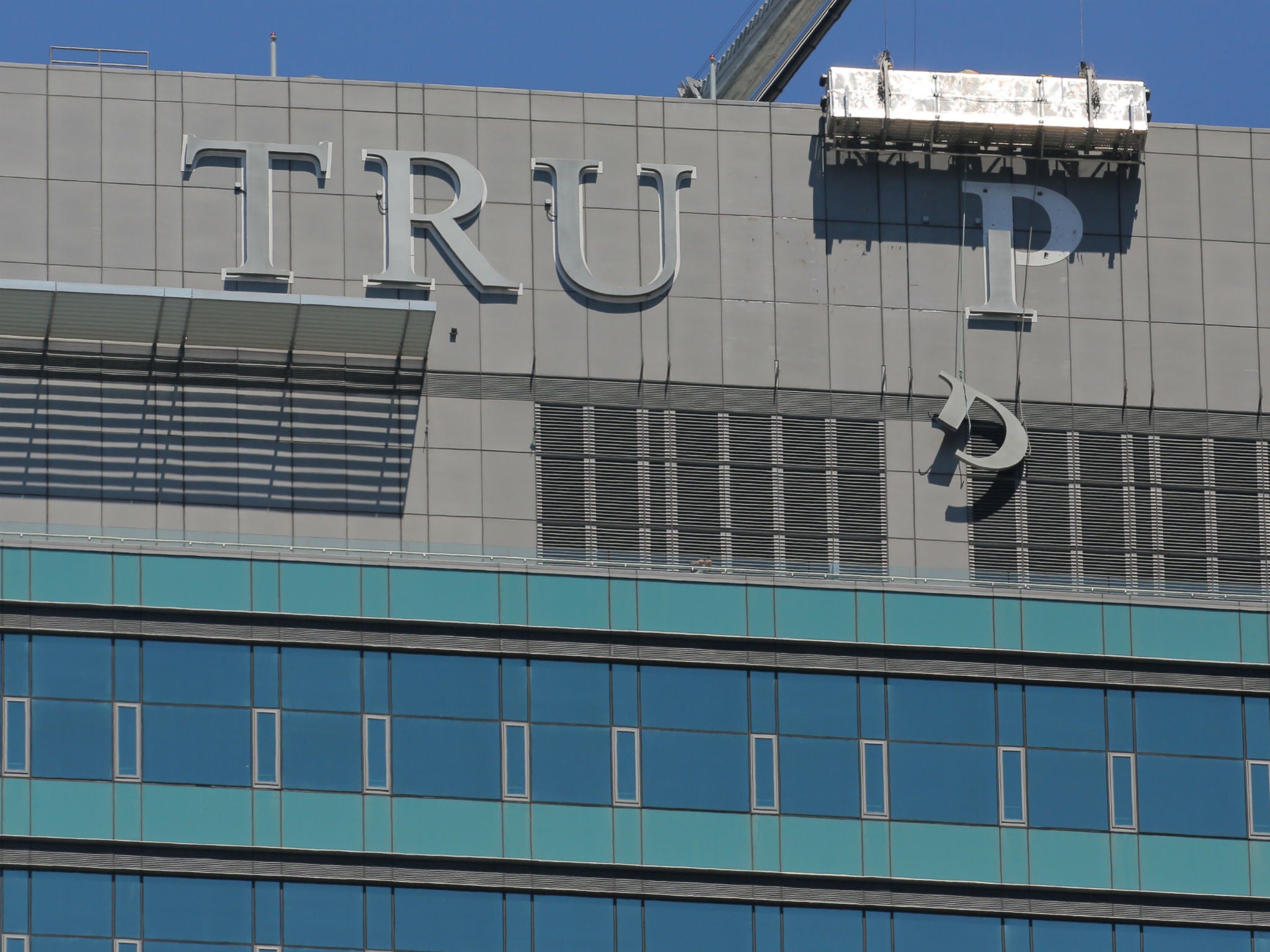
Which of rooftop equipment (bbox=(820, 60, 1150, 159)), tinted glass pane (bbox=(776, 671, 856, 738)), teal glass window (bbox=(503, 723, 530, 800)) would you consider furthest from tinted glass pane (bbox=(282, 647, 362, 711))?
rooftop equipment (bbox=(820, 60, 1150, 159))

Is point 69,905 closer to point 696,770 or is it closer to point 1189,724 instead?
point 696,770

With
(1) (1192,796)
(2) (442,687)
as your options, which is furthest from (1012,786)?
(2) (442,687)

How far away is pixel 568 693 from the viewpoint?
252ft

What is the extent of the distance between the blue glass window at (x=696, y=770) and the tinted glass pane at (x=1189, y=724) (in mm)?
10968

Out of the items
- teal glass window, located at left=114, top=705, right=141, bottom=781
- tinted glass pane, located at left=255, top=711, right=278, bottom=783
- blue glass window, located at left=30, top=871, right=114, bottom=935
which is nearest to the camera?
blue glass window, located at left=30, top=871, right=114, bottom=935

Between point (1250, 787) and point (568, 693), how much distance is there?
18.4 meters

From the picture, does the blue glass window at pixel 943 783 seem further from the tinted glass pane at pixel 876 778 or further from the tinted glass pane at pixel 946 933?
the tinted glass pane at pixel 946 933

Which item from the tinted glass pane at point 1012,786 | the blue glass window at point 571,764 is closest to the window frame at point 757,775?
the blue glass window at point 571,764

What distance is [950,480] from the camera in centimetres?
8850

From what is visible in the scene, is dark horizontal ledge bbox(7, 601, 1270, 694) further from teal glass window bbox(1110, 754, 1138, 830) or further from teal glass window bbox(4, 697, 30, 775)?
teal glass window bbox(1110, 754, 1138, 830)

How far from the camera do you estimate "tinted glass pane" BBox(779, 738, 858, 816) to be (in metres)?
76.8

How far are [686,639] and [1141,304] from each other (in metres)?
21.5

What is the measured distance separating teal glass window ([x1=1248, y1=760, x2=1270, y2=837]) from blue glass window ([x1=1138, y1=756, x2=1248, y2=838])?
0.20 metres

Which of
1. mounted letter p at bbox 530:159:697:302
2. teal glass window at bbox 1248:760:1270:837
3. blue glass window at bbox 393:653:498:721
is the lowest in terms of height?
teal glass window at bbox 1248:760:1270:837
